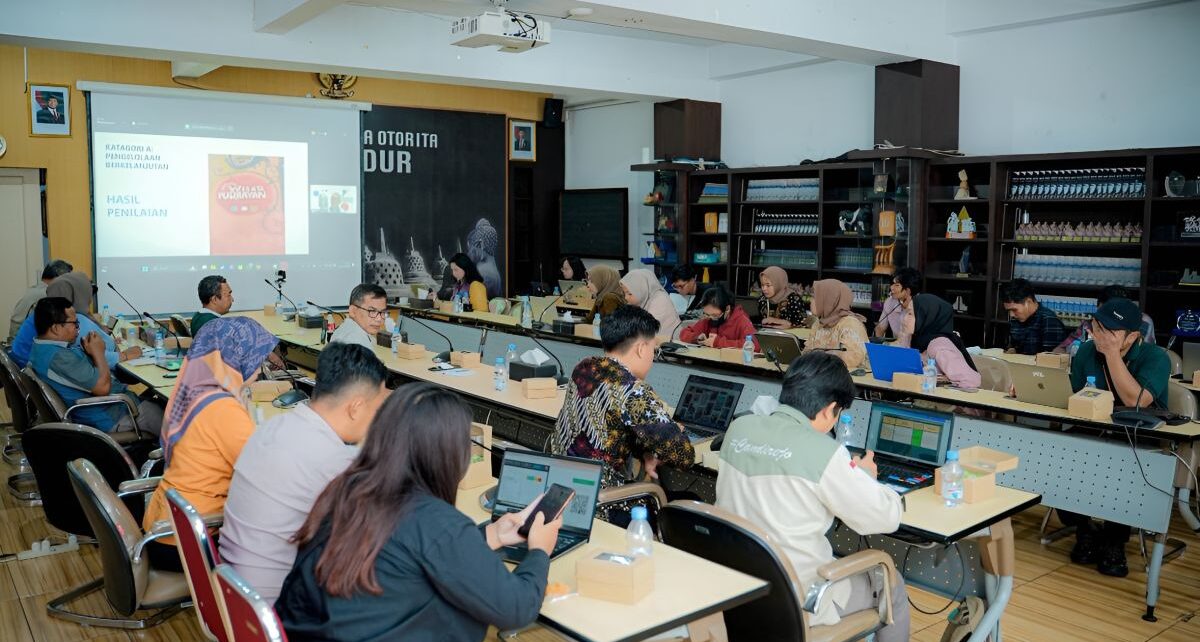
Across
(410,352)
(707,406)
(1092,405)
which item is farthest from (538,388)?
(1092,405)

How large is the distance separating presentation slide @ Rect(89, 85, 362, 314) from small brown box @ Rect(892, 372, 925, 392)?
292 inches

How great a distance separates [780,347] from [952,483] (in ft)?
9.23

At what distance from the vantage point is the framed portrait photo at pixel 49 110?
9078 millimetres

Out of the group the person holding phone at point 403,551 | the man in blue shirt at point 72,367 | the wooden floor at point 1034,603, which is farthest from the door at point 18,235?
the person holding phone at point 403,551

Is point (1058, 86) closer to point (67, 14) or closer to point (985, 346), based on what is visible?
point (985, 346)

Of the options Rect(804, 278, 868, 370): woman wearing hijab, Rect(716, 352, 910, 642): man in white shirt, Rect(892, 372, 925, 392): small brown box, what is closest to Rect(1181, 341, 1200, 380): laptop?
Rect(892, 372, 925, 392): small brown box

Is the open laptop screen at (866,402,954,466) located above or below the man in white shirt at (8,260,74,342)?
below

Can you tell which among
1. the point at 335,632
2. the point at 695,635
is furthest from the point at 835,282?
the point at 335,632

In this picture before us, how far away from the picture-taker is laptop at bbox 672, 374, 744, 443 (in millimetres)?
3844

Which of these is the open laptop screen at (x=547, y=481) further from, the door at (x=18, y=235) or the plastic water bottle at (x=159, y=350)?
the door at (x=18, y=235)

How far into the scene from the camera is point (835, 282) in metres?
6.11

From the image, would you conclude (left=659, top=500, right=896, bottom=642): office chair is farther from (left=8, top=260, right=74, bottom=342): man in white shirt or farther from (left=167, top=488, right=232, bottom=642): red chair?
(left=8, top=260, right=74, bottom=342): man in white shirt

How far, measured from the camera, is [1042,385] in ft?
14.4

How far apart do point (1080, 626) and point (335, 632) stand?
9.85ft
